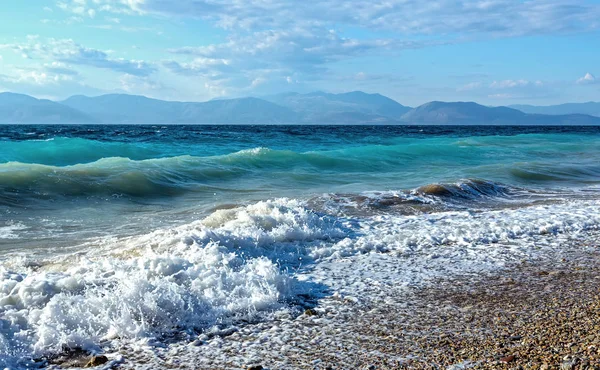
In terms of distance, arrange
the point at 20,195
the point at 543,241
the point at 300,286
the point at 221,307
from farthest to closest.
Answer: the point at 20,195 → the point at 543,241 → the point at 300,286 → the point at 221,307

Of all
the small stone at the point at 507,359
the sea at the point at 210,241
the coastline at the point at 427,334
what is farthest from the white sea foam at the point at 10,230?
the small stone at the point at 507,359

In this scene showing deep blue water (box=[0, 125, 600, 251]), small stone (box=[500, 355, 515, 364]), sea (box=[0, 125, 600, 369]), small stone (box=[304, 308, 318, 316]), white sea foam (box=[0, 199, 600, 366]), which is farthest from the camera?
deep blue water (box=[0, 125, 600, 251])

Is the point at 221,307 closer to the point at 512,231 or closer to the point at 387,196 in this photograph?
the point at 512,231

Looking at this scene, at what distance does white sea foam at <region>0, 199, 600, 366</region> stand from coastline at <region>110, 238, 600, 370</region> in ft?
1.26

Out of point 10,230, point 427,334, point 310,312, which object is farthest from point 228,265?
point 10,230

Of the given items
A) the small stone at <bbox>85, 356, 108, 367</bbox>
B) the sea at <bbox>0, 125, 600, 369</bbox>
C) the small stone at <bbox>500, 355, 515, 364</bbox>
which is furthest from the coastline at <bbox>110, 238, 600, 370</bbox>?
the sea at <bbox>0, 125, 600, 369</bbox>

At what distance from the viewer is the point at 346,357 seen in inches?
152

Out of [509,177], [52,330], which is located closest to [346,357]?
[52,330]

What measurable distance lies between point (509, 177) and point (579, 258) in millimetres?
10770

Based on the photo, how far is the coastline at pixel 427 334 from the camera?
378cm

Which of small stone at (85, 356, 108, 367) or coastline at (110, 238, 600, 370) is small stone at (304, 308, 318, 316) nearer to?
coastline at (110, 238, 600, 370)

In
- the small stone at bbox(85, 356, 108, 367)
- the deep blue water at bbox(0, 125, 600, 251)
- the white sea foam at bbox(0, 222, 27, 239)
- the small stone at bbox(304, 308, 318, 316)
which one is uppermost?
the deep blue water at bbox(0, 125, 600, 251)

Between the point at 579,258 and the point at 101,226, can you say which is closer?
the point at 579,258

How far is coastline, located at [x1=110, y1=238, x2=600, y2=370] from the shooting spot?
378cm
